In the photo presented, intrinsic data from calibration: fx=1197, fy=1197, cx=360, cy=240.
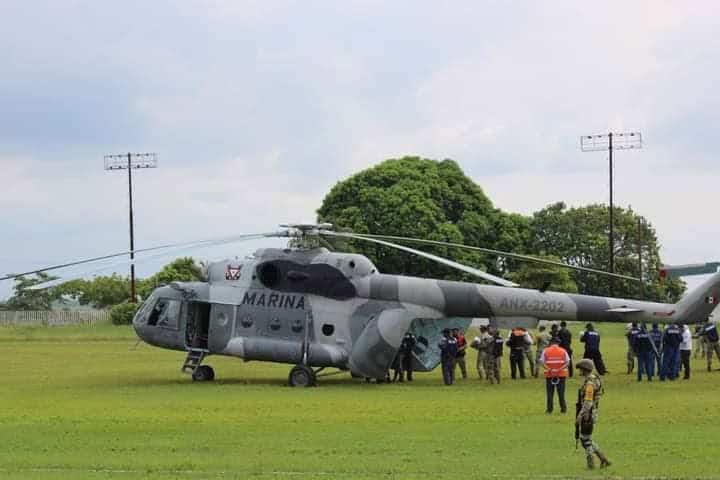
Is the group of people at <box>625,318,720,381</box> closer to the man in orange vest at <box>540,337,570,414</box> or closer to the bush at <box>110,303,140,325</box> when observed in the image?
the man in orange vest at <box>540,337,570,414</box>

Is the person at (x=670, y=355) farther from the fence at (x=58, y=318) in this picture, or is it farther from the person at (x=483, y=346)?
the fence at (x=58, y=318)

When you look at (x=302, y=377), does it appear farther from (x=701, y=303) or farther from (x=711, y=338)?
(x=711, y=338)

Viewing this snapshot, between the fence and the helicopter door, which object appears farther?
the fence

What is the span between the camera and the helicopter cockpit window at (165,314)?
106ft

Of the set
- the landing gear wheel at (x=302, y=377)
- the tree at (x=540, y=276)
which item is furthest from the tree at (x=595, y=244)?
the landing gear wheel at (x=302, y=377)

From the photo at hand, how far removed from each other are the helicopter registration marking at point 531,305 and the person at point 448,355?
171 cm

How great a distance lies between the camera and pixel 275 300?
30953 mm

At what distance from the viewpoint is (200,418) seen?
22500 millimetres

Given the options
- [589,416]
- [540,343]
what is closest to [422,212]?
[540,343]

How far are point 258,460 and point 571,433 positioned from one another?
5554mm

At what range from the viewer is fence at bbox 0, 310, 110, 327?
80.6 m

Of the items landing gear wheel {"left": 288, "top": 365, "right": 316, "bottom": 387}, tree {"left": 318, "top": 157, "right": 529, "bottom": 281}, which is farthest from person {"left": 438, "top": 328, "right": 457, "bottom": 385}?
tree {"left": 318, "top": 157, "right": 529, "bottom": 281}

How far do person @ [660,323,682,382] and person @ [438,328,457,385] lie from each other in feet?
18.7

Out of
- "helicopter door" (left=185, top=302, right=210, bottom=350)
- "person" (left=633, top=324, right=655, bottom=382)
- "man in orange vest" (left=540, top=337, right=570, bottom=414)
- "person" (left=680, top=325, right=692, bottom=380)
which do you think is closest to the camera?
"man in orange vest" (left=540, top=337, right=570, bottom=414)
